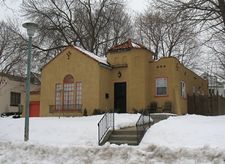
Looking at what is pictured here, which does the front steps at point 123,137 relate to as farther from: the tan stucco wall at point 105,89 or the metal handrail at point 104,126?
the tan stucco wall at point 105,89

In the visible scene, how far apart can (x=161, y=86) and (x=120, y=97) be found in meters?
3.51

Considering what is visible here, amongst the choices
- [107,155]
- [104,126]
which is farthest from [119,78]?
[107,155]

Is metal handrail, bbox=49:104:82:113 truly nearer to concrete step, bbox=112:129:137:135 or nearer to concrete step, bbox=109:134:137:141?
concrete step, bbox=112:129:137:135

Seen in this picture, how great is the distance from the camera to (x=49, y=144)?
14.9 meters

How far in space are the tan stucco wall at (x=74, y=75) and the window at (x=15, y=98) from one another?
54.3ft

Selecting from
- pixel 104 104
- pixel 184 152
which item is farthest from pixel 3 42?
pixel 184 152

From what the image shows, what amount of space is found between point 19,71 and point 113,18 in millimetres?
14699

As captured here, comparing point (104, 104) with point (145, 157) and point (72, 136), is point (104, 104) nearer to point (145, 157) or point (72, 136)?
point (72, 136)

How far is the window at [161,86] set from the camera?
2747cm

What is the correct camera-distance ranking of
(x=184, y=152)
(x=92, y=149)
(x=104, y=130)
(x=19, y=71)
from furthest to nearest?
(x=19, y=71) → (x=104, y=130) → (x=92, y=149) → (x=184, y=152)

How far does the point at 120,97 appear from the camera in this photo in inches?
1120

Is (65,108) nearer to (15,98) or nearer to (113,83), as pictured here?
(113,83)

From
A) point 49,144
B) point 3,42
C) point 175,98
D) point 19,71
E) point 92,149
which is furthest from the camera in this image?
point 19,71

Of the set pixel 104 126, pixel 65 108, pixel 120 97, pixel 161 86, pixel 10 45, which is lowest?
pixel 104 126
